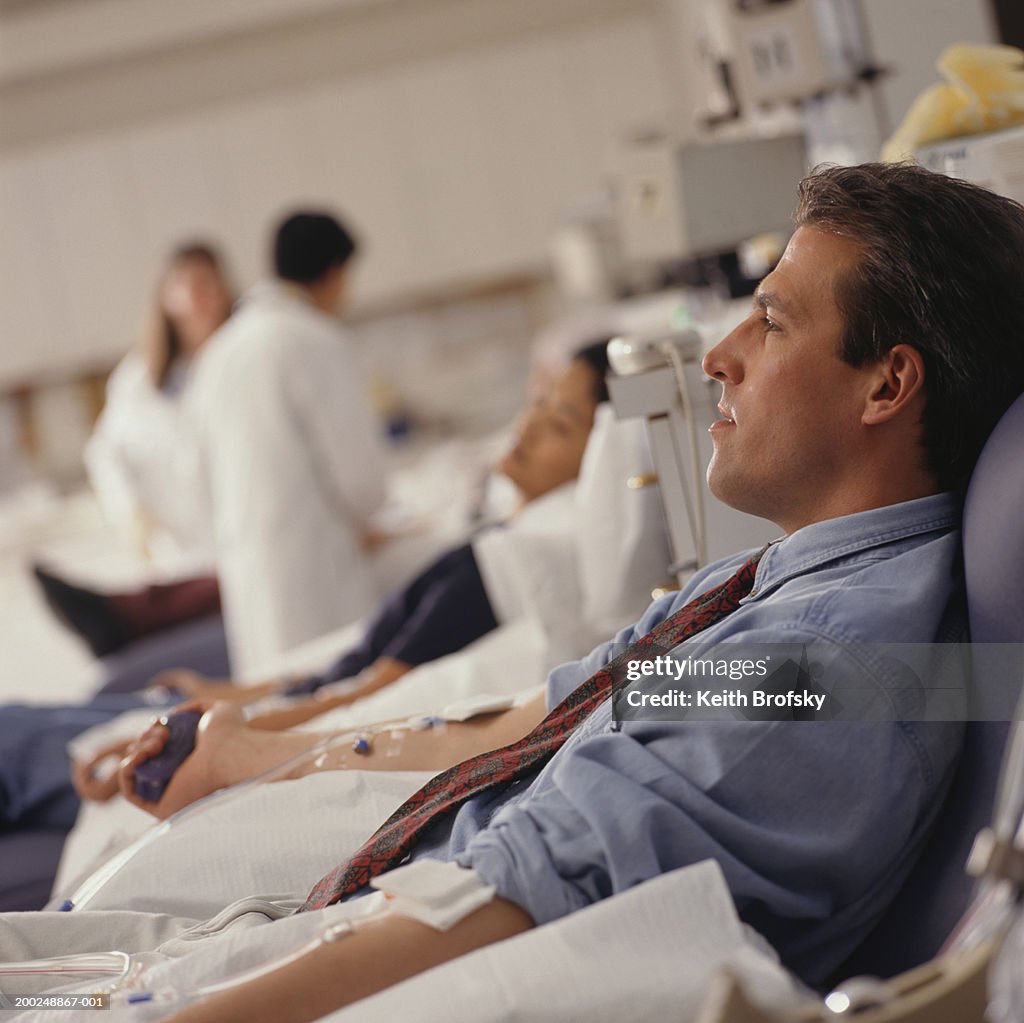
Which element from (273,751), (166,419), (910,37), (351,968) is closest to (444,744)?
(273,751)

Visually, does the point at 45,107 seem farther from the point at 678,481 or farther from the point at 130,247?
the point at 678,481

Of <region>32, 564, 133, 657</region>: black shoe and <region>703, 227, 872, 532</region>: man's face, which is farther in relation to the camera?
<region>32, 564, 133, 657</region>: black shoe

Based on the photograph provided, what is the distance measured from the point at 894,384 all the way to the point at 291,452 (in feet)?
7.24

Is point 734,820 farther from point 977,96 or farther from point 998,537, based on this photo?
point 977,96

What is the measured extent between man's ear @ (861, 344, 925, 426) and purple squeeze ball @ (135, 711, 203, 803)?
917 millimetres

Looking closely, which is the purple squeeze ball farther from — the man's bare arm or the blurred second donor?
the blurred second donor

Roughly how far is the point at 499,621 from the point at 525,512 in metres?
0.24

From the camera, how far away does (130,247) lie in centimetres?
628

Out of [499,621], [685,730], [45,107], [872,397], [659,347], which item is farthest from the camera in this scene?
[45,107]

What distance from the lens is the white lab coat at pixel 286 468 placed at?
316 cm

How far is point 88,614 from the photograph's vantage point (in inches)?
135

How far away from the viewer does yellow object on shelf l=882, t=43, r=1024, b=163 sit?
70.9 inches

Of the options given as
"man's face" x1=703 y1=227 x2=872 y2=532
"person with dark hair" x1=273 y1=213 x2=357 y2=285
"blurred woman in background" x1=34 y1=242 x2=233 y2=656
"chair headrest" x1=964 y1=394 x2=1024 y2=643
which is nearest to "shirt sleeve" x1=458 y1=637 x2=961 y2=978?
"chair headrest" x1=964 y1=394 x2=1024 y2=643

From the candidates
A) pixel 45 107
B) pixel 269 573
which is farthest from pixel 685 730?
pixel 45 107
